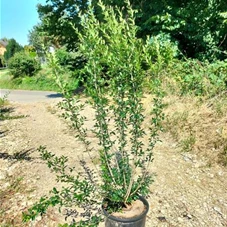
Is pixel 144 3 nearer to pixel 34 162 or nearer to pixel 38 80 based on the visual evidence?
pixel 34 162

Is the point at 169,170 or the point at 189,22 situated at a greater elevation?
the point at 189,22

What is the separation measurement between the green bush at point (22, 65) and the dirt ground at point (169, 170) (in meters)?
12.6

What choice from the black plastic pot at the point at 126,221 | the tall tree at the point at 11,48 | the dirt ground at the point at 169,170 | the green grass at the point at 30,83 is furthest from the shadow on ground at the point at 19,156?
the tall tree at the point at 11,48

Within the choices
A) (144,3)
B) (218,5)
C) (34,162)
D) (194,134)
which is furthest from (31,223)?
(144,3)

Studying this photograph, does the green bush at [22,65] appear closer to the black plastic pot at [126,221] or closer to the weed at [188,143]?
the weed at [188,143]

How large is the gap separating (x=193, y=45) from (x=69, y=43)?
5155mm

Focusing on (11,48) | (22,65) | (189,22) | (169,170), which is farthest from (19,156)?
(11,48)

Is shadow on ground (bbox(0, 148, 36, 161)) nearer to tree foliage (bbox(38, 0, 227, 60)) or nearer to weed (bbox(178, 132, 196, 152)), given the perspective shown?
weed (bbox(178, 132, 196, 152))

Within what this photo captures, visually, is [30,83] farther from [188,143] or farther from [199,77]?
[188,143]

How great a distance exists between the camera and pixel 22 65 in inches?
677

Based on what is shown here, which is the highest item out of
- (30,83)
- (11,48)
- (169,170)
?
(11,48)

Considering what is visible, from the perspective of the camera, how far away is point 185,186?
3.05m

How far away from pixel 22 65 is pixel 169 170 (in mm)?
16518

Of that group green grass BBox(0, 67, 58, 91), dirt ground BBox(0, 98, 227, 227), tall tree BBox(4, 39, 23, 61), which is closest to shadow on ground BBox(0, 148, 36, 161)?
dirt ground BBox(0, 98, 227, 227)
